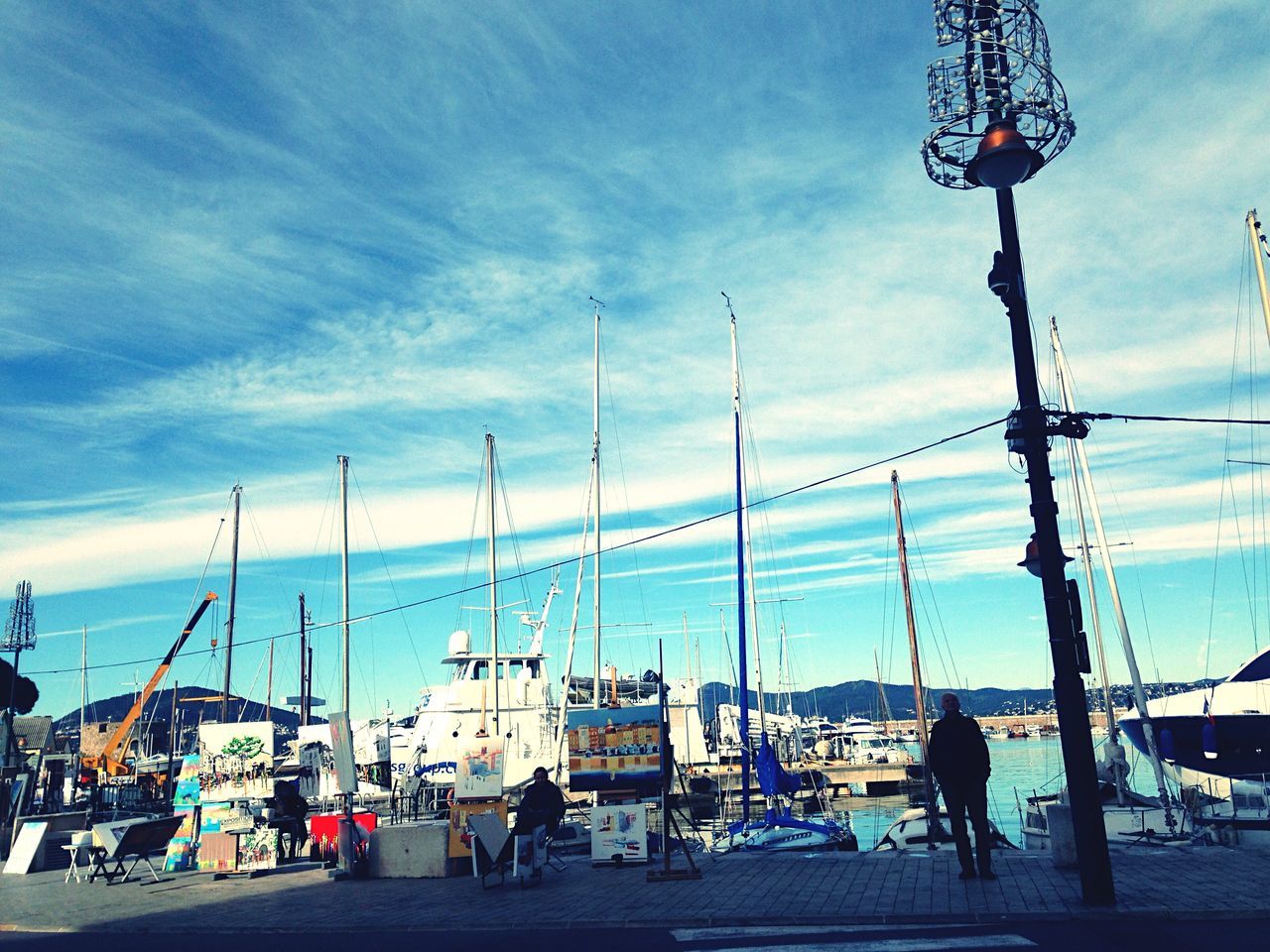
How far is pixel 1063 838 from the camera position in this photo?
1205cm

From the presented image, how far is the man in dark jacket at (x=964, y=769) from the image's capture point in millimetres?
11461

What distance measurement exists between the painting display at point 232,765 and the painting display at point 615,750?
5.97 m

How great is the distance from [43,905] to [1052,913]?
1310 cm

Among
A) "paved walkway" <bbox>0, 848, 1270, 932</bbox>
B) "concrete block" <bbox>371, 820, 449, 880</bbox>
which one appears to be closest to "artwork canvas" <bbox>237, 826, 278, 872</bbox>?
"paved walkway" <bbox>0, 848, 1270, 932</bbox>

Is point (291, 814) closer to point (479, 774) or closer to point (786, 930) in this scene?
point (479, 774)

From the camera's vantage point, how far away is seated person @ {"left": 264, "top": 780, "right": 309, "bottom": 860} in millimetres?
18297

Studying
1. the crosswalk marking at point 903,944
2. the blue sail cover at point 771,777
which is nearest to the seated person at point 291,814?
the crosswalk marking at point 903,944

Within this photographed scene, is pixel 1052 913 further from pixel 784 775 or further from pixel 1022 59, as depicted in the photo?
pixel 784 775

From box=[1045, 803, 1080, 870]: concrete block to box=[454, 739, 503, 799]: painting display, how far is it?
8.16 meters

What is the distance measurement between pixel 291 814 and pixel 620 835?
715 centimetres

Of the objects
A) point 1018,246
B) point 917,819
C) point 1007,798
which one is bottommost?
point 1007,798

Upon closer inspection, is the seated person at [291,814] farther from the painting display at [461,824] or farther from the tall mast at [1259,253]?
the tall mast at [1259,253]

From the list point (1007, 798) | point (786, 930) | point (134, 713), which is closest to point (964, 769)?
point (786, 930)

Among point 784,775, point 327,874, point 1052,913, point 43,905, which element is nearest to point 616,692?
point 784,775
